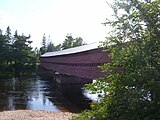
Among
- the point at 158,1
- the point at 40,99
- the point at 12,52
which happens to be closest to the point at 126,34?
the point at 158,1

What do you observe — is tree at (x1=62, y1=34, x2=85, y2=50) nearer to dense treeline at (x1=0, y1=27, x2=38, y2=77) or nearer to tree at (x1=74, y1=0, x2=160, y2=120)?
dense treeline at (x1=0, y1=27, x2=38, y2=77)

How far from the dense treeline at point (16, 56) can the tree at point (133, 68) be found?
2050 inches

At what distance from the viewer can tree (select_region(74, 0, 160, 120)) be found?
4625 millimetres

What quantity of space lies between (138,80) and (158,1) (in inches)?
55.7

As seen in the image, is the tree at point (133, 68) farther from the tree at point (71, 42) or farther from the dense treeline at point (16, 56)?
the tree at point (71, 42)

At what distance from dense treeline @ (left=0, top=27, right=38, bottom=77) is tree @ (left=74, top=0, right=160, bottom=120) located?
52070mm

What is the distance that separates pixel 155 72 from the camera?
4.68m

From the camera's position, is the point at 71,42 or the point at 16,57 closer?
the point at 16,57

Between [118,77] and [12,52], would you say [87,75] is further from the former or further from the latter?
[12,52]

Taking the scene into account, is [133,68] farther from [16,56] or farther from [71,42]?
[71,42]

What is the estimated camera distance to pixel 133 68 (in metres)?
4.95

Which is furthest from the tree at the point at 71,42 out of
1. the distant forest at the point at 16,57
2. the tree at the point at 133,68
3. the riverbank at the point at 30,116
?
the tree at the point at 133,68

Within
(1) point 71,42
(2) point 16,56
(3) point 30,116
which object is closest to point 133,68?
(3) point 30,116

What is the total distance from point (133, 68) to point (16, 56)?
5826cm
